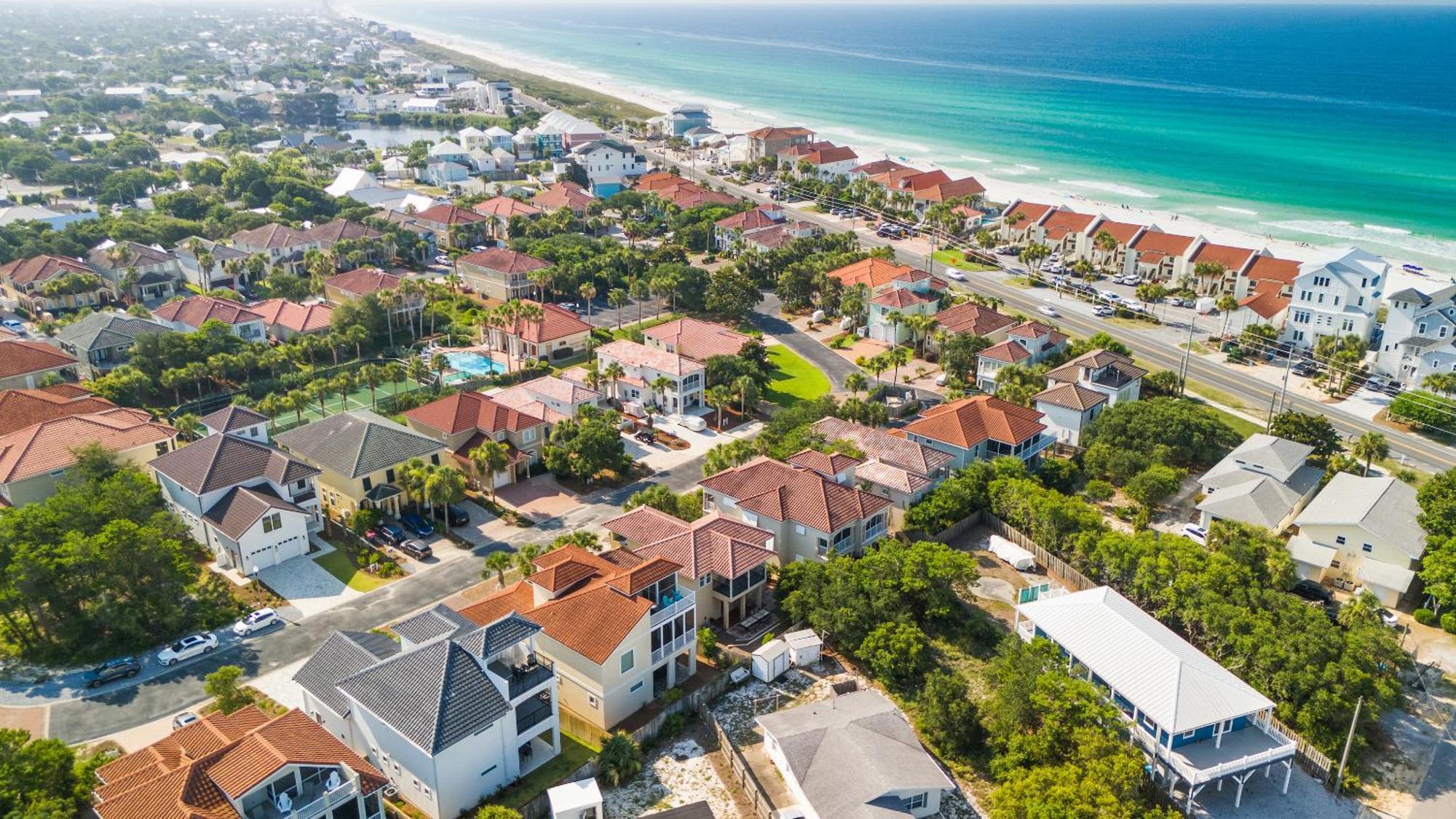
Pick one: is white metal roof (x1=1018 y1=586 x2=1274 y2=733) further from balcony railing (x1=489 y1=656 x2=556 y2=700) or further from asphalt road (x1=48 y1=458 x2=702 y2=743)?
asphalt road (x1=48 y1=458 x2=702 y2=743)

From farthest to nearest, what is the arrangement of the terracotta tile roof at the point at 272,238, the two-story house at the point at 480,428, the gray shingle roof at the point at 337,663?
the terracotta tile roof at the point at 272,238, the two-story house at the point at 480,428, the gray shingle roof at the point at 337,663

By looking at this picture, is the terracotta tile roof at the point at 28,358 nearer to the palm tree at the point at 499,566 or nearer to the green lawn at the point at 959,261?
the palm tree at the point at 499,566

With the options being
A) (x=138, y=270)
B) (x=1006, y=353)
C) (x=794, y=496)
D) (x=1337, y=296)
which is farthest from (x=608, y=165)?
(x=794, y=496)

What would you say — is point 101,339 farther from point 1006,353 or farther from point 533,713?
point 1006,353

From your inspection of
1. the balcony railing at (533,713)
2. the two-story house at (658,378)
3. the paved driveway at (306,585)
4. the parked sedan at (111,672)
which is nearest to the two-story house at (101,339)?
the paved driveway at (306,585)

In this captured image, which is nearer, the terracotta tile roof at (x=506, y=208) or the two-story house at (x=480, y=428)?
the two-story house at (x=480, y=428)

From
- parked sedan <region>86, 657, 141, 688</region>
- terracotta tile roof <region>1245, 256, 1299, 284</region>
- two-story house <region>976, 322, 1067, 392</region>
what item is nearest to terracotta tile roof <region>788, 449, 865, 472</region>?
two-story house <region>976, 322, 1067, 392</region>

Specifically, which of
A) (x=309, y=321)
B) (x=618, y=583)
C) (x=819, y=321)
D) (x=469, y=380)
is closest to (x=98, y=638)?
(x=618, y=583)
